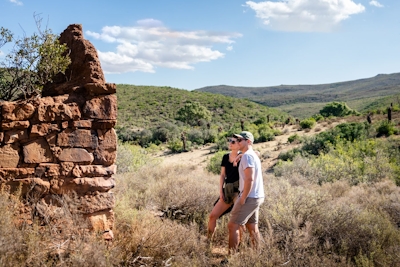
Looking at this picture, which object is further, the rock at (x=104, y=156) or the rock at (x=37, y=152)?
the rock at (x=104, y=156)

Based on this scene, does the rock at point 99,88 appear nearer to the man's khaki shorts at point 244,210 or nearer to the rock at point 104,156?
the rock at point 104,156

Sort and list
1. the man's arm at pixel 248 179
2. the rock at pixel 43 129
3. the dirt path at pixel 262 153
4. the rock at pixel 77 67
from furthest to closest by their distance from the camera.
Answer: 1. the dirt path at pixel 262 153
2. the rock at pixel 77 67
3. the man's arm at pixel 248 179
4. the rock at pixel 43 129

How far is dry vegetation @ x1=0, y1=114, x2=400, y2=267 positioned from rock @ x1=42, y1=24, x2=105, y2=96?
1662mm

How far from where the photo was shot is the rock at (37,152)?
4172 mm

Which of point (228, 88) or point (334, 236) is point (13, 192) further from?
point (228, 88)

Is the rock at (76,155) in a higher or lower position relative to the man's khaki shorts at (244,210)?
higher

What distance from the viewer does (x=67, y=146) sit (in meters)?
4.35

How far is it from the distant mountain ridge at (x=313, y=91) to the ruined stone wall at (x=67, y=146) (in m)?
83.8

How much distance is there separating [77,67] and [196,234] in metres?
3.08

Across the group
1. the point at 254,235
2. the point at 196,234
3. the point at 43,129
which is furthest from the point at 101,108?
the point at 254,235

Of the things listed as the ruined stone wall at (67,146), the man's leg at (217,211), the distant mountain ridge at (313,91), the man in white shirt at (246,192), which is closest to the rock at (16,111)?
the ruined stone wall at (67,146)

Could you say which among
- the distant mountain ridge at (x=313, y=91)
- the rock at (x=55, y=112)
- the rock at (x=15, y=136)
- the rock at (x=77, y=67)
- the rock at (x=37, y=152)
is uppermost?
the distant mountain ridge at (x=313, y=91)

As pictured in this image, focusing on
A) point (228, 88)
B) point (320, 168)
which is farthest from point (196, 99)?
point (228, 88)

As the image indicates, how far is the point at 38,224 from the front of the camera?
412 cm
